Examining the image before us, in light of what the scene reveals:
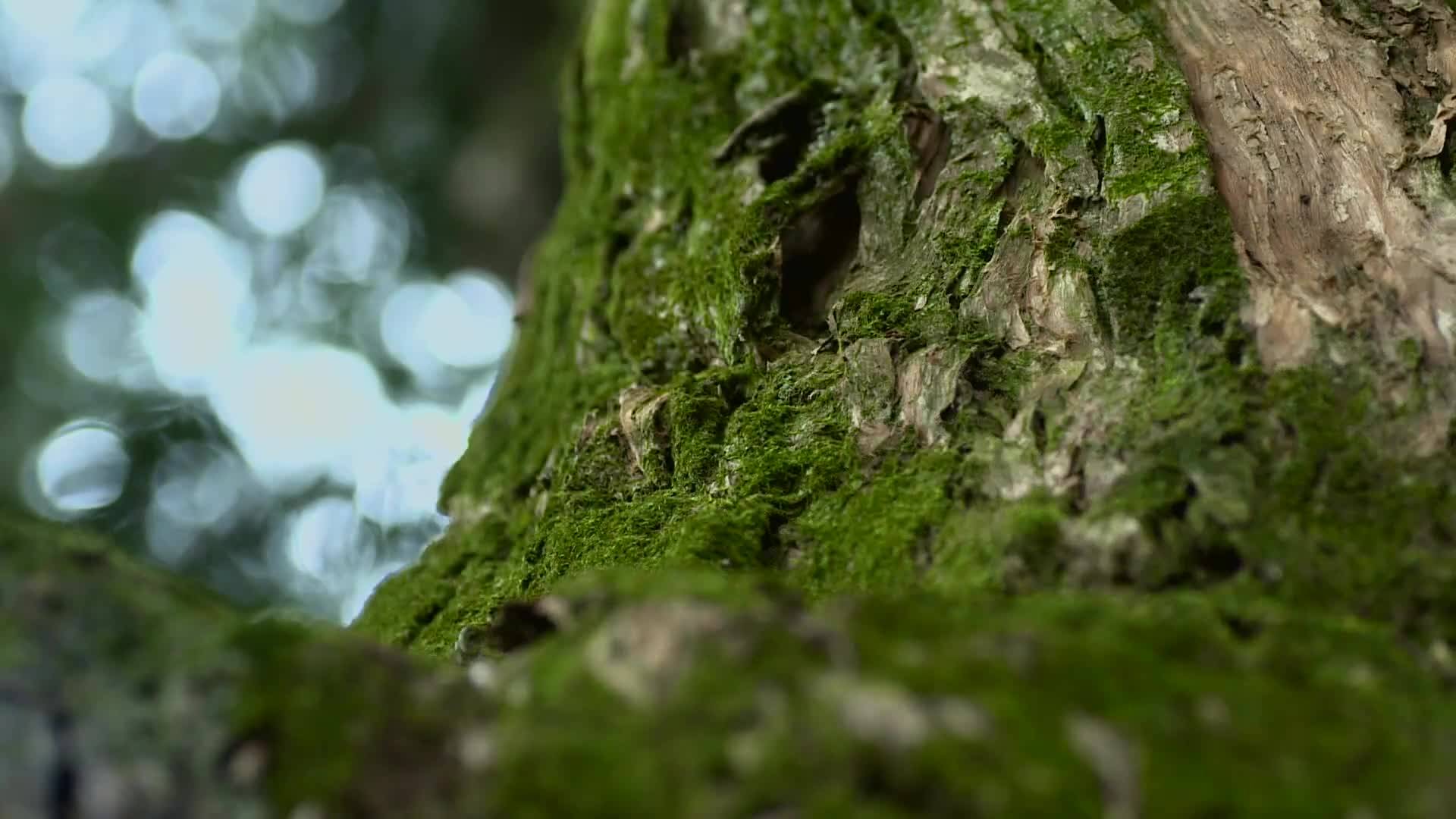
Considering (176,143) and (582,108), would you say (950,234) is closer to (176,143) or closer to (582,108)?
(582,108)

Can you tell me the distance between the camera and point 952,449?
2465 millimetres

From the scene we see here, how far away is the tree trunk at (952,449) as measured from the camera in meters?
1.46

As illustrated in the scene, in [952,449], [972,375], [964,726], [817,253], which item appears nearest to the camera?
[964,726]

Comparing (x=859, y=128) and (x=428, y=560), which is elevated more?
(x=859, y=128)

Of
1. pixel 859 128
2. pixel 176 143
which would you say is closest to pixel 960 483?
pixel 859 128

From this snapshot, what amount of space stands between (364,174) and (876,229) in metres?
6.59

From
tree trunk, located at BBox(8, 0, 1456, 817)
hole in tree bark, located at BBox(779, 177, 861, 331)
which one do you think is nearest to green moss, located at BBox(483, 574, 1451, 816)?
tree trunk, located at BBox(8, 0, 1456, 817)

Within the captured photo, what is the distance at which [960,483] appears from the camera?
236 cm

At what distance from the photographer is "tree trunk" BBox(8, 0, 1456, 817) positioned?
1461 mm

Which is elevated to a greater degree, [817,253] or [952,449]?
[817,253]

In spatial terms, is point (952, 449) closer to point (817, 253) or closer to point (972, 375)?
point (972, 375)

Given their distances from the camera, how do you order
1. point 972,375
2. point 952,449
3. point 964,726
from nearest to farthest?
point 964,726, point 952,449, point 972,375

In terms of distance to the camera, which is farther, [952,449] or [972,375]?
[972,375]

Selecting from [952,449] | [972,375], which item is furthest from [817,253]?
[952,449]
